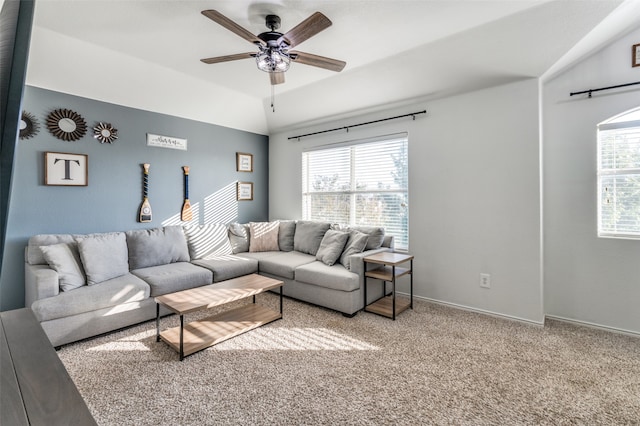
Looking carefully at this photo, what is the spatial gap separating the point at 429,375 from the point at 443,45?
277 centimetres

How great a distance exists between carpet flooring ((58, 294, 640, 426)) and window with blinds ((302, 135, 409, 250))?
1.50 m

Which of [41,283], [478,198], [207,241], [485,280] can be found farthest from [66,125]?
[485,280]

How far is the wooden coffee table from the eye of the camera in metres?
2.47

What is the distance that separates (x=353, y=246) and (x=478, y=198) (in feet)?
4.65

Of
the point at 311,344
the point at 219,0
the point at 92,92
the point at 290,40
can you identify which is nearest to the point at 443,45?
the point at 290,40

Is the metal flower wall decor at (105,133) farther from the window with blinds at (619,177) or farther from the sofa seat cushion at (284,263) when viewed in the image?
the window with blinds at (619,177)

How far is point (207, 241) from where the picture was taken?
4.14m

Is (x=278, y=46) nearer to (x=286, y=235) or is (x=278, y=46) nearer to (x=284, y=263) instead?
(x=284, y=263)

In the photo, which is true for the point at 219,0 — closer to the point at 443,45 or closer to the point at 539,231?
the point at 443,45

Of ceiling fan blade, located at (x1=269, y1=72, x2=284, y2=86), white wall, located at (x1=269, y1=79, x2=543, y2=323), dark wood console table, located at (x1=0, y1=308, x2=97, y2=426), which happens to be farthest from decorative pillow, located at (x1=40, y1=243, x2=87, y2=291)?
white wall, located at (x1=269, y1=79, x2=543, y2=323)

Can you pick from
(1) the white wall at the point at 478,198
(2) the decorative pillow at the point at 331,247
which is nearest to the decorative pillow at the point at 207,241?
(2) the decorative pillow at the point at 331,247

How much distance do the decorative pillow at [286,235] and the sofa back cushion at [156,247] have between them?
4.21 feet

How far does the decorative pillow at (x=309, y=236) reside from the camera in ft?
13.8

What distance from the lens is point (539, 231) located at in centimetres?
298
